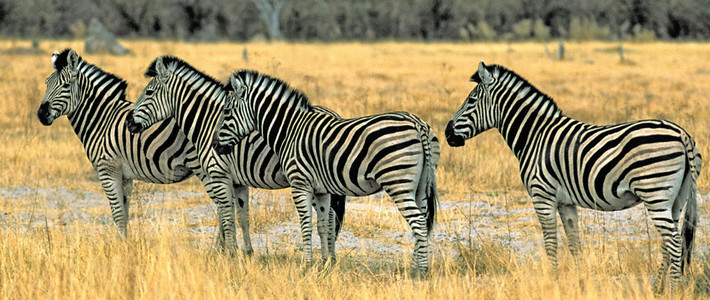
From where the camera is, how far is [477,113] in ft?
20.3

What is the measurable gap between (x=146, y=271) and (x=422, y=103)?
38.4 ft

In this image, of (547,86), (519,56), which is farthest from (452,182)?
(519,56)

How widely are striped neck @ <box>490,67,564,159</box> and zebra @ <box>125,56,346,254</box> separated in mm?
1537

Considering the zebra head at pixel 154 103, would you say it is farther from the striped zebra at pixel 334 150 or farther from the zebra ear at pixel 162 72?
the striped zebra at pixel 334 150

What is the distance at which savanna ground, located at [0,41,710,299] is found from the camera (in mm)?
5262

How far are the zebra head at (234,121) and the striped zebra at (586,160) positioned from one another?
1645 millimetres

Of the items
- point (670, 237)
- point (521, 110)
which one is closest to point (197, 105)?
point (521, 110)

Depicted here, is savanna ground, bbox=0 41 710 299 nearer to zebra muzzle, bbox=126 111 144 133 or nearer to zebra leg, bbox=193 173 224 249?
zebra leg, bbox=193 173 224 249

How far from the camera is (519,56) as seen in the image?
110 ft

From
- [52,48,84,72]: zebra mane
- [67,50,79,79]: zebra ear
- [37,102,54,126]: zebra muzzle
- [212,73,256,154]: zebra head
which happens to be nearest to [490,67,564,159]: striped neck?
[212,73,256,154]: zebra head

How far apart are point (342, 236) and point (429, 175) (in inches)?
86.3

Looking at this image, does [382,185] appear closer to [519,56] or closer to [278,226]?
[278,226]

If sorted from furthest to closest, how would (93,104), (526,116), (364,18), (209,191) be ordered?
1. (364,18)
2. (93,104)
3. (209,191)
4. (526,116)

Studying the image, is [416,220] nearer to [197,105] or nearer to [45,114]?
[197,105]
